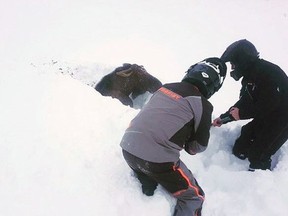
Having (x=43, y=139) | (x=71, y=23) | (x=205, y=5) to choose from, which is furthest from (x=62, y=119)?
(x=205, y=5)

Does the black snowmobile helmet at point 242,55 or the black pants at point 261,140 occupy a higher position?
the black snowmobile helmet at point 242,55

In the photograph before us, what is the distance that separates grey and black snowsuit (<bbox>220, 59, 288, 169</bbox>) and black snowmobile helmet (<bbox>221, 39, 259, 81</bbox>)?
5cm

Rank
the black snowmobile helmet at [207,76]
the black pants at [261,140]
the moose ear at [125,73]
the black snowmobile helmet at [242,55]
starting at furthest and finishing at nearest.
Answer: the moose ear at [125,73] < the black pants at [261,140] < the black snowmobile helmet at [242,55] < the black snowmobile helmet at [207,76]

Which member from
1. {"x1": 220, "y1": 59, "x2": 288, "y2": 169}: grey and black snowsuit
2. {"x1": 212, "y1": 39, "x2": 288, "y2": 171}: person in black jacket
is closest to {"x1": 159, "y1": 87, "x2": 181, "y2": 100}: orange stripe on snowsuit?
{"x1": 212, "y1": 39, "x2": 288, "y2": 171}: person in black jacket

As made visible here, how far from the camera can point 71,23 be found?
26.8 feet

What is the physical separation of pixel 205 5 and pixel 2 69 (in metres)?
7.21

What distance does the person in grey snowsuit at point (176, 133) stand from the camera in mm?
2229

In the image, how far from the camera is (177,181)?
2316 millimetres

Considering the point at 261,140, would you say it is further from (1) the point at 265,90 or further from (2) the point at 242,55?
(2) the point at 242,55

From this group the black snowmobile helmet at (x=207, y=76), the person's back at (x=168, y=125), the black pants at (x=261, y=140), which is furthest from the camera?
the black pants at (x=261, y=140)

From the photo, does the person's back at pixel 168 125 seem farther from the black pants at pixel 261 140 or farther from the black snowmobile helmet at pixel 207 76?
the black pants at pixel 261 140

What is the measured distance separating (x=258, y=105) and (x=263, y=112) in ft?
0.30

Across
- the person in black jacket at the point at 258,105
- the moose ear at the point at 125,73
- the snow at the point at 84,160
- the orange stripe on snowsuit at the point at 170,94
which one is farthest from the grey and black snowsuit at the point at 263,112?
the moose ear at the point at 125,73

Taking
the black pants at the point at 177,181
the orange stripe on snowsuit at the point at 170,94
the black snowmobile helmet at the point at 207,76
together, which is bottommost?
the black pants at the point at 177,181
